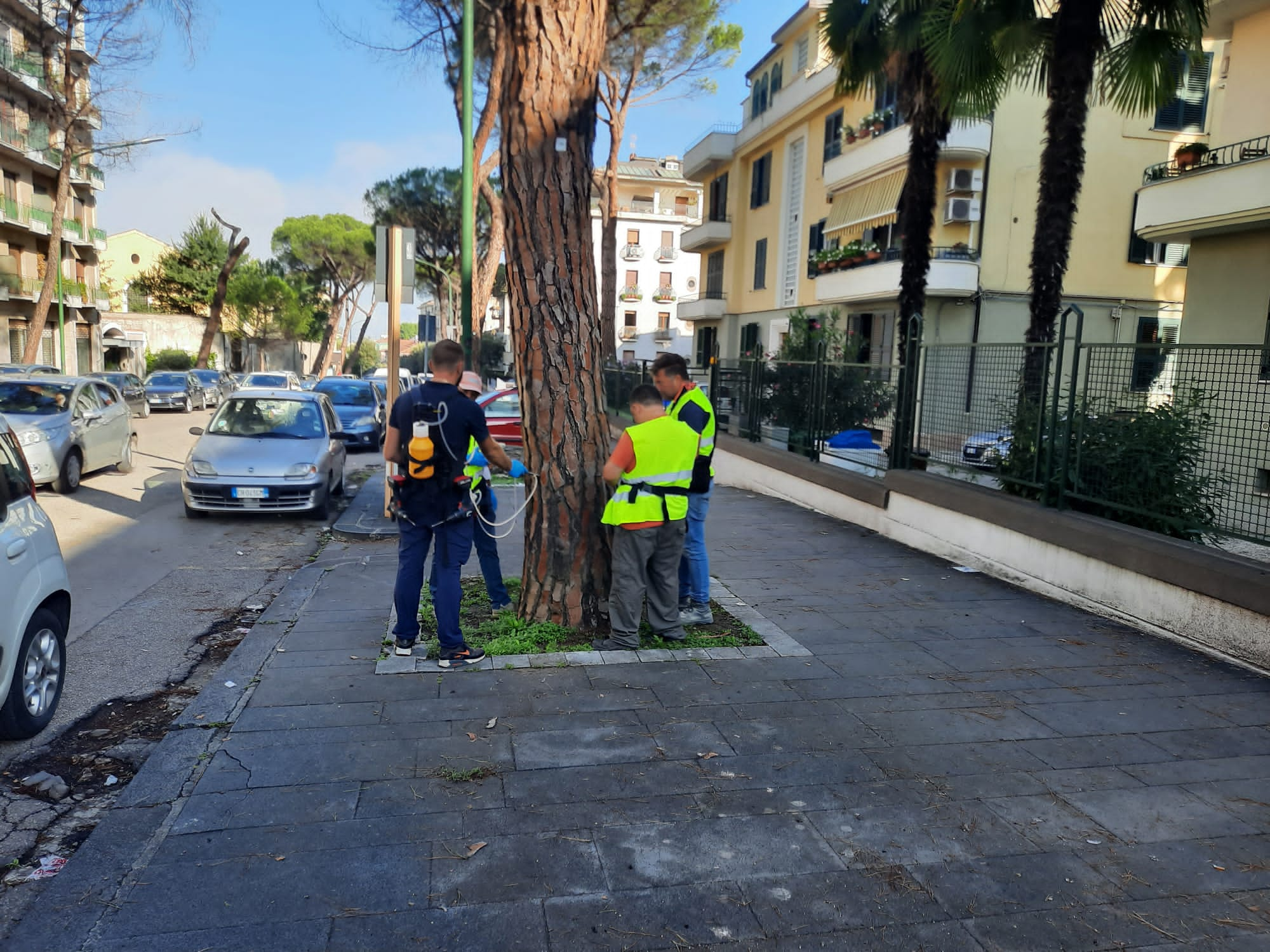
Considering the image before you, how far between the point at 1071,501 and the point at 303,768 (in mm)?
5923

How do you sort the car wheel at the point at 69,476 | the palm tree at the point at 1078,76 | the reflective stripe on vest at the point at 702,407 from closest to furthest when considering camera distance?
the reflective stripe on vest at the point at 702,407
the palm tree at the point at 1078,76
the car wheel at the point at 69,476

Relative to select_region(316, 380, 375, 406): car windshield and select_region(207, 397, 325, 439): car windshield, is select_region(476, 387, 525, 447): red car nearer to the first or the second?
select_region(316, 380, 375, 406): car windshield

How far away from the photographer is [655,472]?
526 centimetres

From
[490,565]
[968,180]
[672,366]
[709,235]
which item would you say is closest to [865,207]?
[968,180]

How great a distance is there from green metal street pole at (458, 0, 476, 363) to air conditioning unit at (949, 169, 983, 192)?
12387 mm

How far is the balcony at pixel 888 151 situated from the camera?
19.6m

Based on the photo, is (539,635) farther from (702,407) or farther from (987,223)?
(987,223)

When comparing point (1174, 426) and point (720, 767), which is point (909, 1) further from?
point (720, 767)

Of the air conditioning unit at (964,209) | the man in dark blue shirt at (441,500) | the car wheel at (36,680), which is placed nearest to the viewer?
the car wheel at (36,680)

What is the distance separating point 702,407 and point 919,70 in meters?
9.40

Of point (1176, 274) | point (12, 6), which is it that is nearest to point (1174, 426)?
point (1176, 274)

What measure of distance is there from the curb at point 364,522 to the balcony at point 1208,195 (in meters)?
11.4

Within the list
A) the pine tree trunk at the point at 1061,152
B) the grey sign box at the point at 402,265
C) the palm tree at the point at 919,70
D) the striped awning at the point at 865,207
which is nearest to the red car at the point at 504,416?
the grey sign box at the point at 402,265

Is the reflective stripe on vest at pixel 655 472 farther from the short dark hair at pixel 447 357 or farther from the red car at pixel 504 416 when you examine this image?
the red car at pixel 504 416
